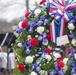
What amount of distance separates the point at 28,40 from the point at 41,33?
0.18 metres

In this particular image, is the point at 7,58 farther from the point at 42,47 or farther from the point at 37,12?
the point at 42,47

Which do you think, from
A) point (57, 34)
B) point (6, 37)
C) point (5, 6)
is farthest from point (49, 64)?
point (6, 37)

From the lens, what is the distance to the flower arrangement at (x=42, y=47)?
3.57 m

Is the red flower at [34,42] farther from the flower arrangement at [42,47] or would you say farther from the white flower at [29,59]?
the white flower at [29,59]

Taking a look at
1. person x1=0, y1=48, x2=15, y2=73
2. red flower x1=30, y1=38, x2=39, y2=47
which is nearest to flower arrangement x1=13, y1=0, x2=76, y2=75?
red flower x1=30, y1=38, x2=39, y2=47

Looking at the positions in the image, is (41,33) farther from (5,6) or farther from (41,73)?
(5,6)

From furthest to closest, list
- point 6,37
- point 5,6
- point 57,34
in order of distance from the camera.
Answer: point 6,37 → point 5,6 → point 57,34

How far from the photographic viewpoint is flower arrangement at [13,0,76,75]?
3.57 metres

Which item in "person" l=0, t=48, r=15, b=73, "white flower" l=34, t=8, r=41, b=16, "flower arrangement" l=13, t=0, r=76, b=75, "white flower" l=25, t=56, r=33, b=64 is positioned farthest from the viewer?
"person" l=0, t=48, r=15, b=73

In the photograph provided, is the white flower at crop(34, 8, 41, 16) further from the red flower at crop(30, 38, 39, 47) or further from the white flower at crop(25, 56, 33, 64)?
the white flower at crop(25, 56, 33, 64)

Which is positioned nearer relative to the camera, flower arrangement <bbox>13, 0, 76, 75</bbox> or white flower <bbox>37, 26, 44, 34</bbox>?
flower arrangement <bbox>13, 0, 76, 75</bbox>

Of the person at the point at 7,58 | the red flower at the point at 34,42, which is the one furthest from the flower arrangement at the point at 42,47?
the person at the point at 7,58

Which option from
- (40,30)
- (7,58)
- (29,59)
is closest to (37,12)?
(40,30)

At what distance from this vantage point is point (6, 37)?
10672mm
